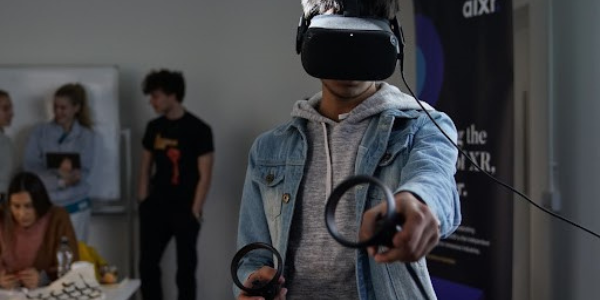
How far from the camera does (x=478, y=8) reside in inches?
111

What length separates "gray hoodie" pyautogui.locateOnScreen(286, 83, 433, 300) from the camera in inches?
39.2

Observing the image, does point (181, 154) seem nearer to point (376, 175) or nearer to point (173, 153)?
point (173, 153)

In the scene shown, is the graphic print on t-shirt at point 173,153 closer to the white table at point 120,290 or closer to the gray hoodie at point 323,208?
the white table at point 120,290

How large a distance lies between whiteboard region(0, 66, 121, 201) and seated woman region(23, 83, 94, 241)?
0.17 ft

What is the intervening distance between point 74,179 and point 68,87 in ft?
2.07

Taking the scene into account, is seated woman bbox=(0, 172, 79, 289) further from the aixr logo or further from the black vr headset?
the black vr headset

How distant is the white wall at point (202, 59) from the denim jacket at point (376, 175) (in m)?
3.80

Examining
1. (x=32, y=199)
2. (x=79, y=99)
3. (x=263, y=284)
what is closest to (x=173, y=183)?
(x=79, y=99)

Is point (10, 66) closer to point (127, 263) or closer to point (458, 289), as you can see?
point (127, 263)

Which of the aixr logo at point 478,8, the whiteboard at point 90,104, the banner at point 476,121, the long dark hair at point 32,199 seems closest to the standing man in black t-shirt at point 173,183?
the whiteboard at point 90,104

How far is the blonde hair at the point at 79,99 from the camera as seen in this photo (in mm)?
4695

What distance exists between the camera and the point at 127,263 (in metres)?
4.96

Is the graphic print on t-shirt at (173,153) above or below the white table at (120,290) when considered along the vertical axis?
above

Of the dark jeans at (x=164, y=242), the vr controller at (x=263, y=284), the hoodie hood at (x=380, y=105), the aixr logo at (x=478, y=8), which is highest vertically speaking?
the aixr logo at (x=478, y=8)
